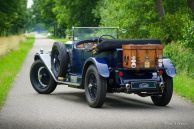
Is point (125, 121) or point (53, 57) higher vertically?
point (53, 57)

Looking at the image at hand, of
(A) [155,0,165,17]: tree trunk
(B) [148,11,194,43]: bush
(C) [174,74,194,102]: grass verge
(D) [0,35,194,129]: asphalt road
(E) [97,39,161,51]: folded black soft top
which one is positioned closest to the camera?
(D) [0,35,194,129]: asphalt road

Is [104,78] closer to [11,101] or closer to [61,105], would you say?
[61,105]

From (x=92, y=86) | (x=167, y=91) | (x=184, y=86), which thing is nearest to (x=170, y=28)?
(x=184, y=86)

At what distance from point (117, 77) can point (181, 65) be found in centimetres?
859

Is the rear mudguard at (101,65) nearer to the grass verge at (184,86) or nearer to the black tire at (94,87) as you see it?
the black tire at (94,87)

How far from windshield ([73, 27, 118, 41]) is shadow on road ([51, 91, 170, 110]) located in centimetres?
140

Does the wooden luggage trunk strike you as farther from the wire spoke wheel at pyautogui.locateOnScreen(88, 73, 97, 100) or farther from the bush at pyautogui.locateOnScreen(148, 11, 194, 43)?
the bush at pyautogui.locateOnScreen(148, 11, 194, 43)

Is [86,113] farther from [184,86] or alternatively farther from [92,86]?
[184,86]

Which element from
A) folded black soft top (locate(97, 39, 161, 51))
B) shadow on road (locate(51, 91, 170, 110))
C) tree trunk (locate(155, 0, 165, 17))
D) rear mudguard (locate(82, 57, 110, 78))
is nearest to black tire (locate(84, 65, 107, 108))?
rear mudguard (locate(82, 57, 110, 78))

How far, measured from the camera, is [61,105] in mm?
11711

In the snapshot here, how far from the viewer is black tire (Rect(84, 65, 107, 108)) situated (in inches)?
437

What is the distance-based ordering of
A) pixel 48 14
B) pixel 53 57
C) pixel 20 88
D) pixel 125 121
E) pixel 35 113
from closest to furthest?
1. pixel 125 121
2. pixel 35 113
3. pixel 53 57
4. pixel 20 88
5. pixel 48 14

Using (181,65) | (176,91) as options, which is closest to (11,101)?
(176,91)

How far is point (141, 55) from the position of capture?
1122 cm
